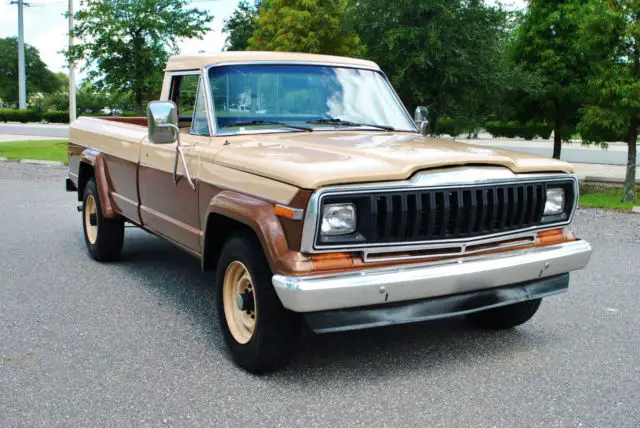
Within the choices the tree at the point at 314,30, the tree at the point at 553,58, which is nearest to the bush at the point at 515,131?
the tree at the point at 314,30

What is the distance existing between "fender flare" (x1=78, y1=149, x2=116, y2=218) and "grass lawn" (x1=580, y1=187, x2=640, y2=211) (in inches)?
330

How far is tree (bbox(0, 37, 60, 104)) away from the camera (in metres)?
94.2

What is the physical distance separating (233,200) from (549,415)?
2091 mm

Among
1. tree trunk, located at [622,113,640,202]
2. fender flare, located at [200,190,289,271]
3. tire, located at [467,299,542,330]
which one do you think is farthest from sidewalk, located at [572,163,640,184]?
fender flare, located at [200,190,289,271]

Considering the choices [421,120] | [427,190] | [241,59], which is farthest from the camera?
[421,120]

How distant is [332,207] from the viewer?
3.86 metres

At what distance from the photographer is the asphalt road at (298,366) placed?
3.80 metres

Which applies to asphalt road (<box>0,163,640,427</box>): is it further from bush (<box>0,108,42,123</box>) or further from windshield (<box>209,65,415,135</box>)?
bush (<box>0,108,42,123</box>)

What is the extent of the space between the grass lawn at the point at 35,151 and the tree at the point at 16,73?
75209mm

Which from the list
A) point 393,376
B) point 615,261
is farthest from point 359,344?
point 615,261

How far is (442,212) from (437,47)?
11.5m

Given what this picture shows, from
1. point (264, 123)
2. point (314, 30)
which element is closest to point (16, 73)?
point (314, 30)

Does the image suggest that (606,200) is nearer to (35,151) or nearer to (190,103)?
(190,103)

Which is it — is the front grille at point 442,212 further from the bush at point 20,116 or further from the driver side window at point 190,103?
the bush at point 20,116
